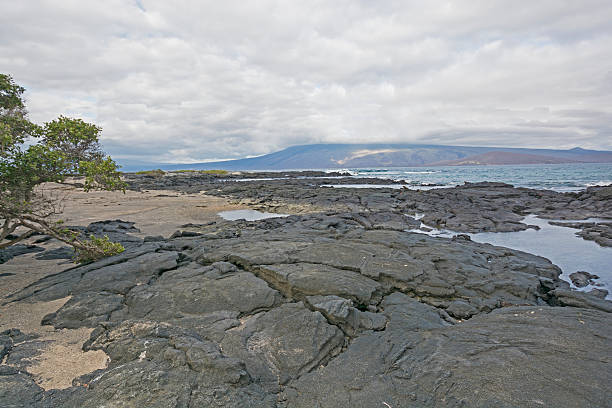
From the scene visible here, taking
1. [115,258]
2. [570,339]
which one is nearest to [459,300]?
[570,339]

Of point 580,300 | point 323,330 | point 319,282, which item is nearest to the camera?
point 323,330

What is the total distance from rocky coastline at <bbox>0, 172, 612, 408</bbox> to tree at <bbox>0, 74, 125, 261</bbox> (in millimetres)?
2587

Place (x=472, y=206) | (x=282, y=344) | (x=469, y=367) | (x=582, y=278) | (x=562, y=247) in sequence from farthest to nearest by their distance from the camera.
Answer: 1. (x=472, y=206)
2. (x=562, y=247)
3. (x=582, y=278)
4. (x=282, y=344)
5. (x=469, y=367)

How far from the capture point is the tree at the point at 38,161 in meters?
9.19

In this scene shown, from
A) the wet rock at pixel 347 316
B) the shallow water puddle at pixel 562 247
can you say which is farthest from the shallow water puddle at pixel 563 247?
the wet rock at pixel 347 316

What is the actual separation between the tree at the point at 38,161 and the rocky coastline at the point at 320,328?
259cm

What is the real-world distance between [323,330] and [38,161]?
32.5ft

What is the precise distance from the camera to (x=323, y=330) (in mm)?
6828

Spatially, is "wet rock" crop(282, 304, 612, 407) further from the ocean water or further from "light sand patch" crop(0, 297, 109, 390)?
the ocean water

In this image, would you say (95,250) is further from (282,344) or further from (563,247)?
(563,247)

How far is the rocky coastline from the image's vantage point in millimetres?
5043

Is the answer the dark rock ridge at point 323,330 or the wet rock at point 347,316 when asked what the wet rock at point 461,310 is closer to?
the dark rock ridge at point 323,330

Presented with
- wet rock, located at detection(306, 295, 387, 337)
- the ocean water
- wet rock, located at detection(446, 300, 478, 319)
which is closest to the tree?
wet rock, located at detection(306, 295, 387, 337)

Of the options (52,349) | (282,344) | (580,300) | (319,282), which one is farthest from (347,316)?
(580,300)
